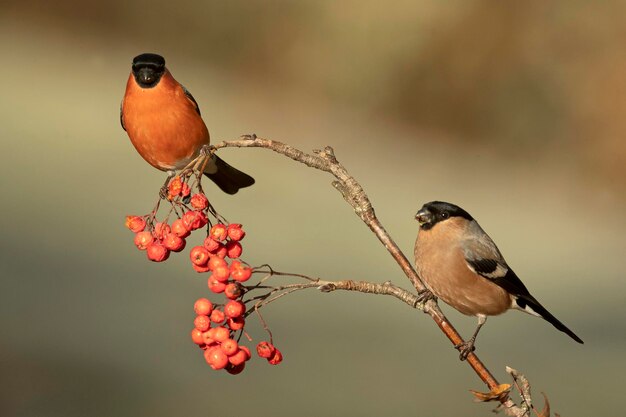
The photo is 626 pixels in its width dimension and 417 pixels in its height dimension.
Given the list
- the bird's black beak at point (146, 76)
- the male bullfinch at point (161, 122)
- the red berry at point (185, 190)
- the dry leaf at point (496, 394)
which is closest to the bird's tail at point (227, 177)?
the male bullfinch at point (161, 122)

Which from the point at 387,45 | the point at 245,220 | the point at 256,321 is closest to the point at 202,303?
the point at 256,321

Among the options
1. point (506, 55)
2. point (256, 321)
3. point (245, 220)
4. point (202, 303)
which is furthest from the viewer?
point (506, 55)

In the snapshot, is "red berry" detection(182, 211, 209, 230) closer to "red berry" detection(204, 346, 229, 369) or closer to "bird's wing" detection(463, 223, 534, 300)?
"red berry" detection(204, 346, 229, 369)

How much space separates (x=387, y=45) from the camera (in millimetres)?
8070

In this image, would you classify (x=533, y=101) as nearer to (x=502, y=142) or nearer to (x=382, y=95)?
(x=502, y=142)

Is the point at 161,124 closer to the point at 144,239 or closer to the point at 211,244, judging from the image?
the point at 144,239

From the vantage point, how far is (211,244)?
1556 mm

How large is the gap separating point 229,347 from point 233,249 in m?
0.17

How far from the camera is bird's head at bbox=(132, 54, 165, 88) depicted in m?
1.97

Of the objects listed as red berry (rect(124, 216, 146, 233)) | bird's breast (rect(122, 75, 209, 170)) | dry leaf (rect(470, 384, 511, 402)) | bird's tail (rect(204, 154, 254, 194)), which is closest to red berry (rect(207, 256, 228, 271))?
red berry (rect(124, 216, 146, 233))

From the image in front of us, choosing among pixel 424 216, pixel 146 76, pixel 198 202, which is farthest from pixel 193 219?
pixel 424 216

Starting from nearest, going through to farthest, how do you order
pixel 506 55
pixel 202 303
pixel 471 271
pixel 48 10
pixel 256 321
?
1. pixel 202 303
2. pixel 471 271
3. pixel 256 321
4. pixel 506 55
5. pixel 48 10

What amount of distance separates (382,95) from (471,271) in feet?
19.7

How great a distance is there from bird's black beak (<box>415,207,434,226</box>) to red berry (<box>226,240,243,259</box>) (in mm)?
771
